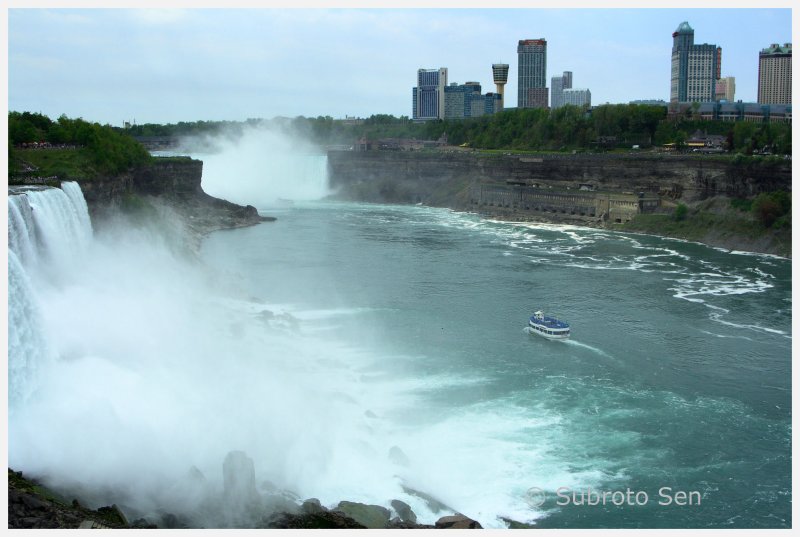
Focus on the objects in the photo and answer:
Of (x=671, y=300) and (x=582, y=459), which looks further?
(x=671, y=300)

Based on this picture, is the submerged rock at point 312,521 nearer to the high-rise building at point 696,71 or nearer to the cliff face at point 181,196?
the cliff face at point 181,196

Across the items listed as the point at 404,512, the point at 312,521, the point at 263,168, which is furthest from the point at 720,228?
the point at 263,168

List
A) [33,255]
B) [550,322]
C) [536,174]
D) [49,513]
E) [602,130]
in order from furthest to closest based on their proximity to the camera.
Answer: [602,130]
[536,174]
[550,322]
[33,255]
[49,513]

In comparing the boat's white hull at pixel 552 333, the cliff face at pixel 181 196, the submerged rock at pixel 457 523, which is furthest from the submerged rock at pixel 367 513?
the cliff face at pixel 181 196

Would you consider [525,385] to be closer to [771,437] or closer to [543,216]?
[771,437]

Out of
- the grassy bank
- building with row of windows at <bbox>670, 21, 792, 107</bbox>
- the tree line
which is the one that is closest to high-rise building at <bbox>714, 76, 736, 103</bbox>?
building with row of windows at <bbox>670, 21, 792, 107</bbox>

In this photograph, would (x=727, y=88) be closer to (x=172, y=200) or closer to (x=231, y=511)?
(x=172, y=200)

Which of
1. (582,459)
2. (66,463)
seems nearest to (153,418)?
(66,463)
